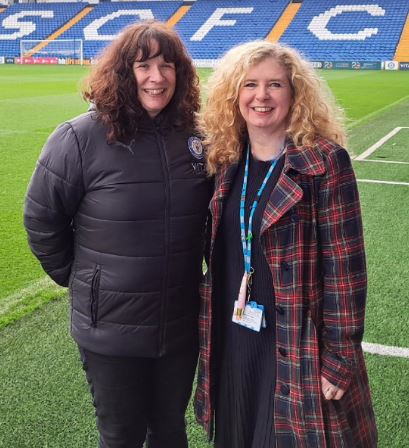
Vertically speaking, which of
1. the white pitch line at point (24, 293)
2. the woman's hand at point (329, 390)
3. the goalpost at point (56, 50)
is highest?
the woman's hand at point (329, 390)

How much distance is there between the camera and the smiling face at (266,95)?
194 cm

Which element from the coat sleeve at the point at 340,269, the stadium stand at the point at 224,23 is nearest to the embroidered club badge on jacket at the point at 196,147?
the coat sleeve at the point at 340,269

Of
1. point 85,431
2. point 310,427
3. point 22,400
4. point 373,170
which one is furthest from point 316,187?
point 373,170

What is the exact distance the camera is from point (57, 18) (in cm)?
4797

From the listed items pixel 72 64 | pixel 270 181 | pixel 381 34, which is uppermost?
pixel 270 181

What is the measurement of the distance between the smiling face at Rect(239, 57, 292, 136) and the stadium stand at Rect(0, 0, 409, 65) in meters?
34.9

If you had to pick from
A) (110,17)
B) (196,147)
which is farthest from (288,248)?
(110,17)

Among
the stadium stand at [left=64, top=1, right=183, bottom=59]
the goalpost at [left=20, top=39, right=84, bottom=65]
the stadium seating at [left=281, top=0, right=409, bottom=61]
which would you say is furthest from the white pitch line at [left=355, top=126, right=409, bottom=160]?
the stadium stand at [left=64, top=1, right=183, bottom=59]

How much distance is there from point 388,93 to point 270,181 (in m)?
19.7

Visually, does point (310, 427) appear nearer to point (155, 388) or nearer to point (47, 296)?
point (155, 388)

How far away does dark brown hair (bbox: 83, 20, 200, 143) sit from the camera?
6.57 ft

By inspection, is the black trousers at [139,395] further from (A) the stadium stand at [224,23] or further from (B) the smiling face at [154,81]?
(A) the stadium stand at [224,23]

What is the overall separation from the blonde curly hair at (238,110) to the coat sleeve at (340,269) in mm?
142

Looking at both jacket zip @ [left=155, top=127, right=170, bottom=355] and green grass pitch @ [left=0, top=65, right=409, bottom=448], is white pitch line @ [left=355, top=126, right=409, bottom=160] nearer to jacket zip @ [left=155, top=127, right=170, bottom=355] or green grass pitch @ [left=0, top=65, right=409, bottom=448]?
green grass pitch @ [left=0, top=65, right=409, bottom=448]
